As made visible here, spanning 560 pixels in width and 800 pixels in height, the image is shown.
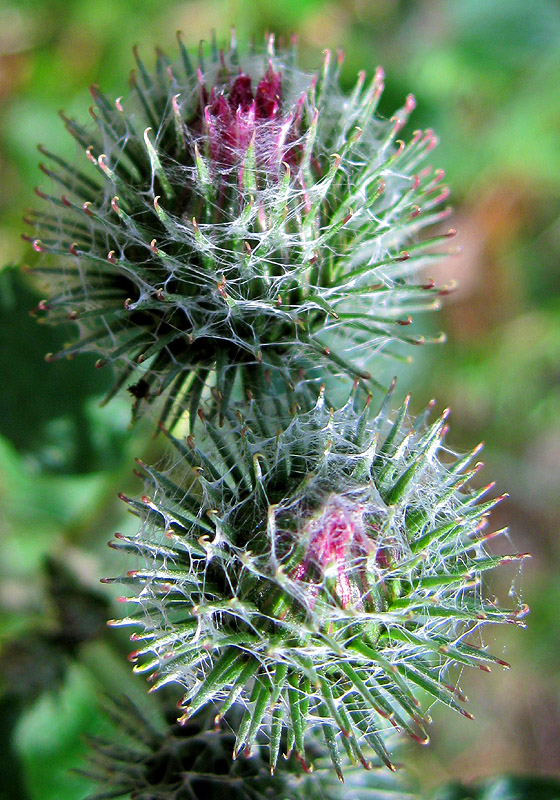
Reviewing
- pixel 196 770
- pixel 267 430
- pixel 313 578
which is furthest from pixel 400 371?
pixel 196 770

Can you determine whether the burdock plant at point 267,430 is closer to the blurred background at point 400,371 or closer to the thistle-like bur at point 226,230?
the thistle-like bur at point 226,230

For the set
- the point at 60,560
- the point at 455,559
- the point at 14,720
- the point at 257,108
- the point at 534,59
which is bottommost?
the point at 14,720

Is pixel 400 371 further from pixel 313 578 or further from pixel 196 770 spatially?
pixel 196 770

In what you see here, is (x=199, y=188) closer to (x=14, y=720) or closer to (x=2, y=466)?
(x=2, y=466)

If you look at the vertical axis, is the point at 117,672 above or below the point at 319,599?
below

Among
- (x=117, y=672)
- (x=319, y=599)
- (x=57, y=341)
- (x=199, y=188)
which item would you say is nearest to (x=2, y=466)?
(x=57, y=341)

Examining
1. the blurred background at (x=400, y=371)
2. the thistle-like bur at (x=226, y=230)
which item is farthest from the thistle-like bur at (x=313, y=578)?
the blurred background at (x=400, y=371)
